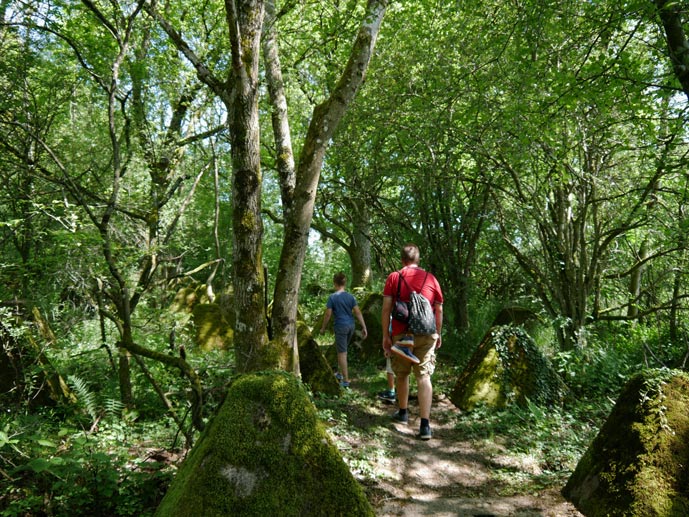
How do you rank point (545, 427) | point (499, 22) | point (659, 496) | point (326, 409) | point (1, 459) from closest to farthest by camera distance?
point (659, 496) → point (1, 459) → point (545, 427) → point (326, 409) → point (499, 22)

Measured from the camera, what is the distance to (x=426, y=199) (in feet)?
32.1

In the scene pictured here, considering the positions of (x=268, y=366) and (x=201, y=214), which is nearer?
(x=268, y=366)

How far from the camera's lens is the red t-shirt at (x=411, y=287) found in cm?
553

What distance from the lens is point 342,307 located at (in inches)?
303

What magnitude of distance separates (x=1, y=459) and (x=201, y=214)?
57.9 ft

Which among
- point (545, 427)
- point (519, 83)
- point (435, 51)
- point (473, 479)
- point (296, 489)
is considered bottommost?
point (473, 479)

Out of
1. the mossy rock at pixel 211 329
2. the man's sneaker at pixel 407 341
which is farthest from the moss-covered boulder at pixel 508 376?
the mossy rock at pixel 211 329

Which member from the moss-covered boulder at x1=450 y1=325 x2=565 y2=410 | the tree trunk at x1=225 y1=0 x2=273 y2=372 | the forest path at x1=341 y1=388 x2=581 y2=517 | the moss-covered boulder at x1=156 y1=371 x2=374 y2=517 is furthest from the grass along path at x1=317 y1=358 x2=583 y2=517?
the moss-covered boulder at x1=156 y1=371 x2=374 y2=517

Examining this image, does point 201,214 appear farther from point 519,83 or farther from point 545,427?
point 545,427

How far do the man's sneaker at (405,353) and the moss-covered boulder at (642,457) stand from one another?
2316 millimetres

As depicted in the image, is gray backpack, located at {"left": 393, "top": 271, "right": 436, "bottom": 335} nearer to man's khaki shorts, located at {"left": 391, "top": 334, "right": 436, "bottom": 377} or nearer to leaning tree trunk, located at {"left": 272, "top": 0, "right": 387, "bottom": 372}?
man's khaki shorts, located at {"left": 391, "top": 334, "right": 436, "bottom": 377}

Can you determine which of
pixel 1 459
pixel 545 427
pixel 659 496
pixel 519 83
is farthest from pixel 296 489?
pixel 519 83

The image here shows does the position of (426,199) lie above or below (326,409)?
above

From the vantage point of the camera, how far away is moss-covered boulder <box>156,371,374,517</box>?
6.68 feet
